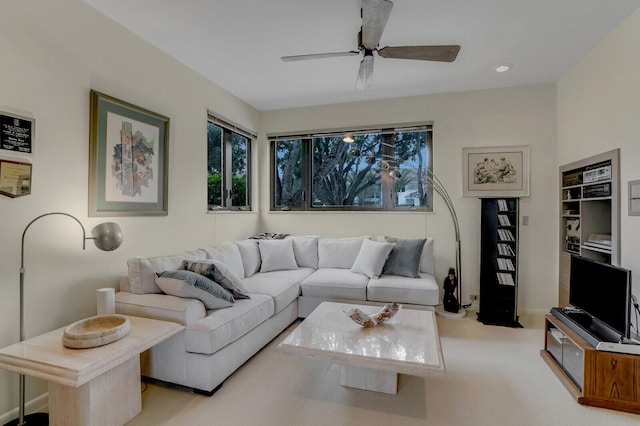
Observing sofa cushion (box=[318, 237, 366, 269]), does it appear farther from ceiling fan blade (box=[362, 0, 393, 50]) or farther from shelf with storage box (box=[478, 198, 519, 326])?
ceiling fan blade (box=[362, 0, 393, 50])

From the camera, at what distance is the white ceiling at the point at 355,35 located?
89.1 inches

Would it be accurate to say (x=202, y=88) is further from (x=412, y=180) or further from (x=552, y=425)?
(x=552, y=425)

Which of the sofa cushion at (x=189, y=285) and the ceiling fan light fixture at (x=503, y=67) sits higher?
the ceiling fan light fixture at (x=503, y=67)

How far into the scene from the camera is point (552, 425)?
180 centimetres

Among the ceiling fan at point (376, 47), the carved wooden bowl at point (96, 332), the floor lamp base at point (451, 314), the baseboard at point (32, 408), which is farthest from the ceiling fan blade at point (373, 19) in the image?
the baseboard at point (32, 408)

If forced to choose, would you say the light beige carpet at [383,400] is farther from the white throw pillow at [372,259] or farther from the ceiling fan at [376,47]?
the ceiling fan at [376,47]

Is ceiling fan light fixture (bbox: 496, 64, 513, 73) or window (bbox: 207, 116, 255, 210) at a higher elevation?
ceiling fan light fixture (bbox: 496, 64, 513, 73)

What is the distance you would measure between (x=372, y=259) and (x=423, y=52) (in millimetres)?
2110

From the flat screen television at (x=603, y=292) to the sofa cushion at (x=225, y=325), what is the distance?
2469 mm

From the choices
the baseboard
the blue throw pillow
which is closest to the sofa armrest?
the blue throw pillow

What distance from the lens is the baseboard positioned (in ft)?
5.90

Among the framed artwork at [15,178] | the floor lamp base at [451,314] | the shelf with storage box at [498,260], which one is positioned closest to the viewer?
the framed artwork at [15,178]

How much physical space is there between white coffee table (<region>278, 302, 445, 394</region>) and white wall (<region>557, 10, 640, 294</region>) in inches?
65.7

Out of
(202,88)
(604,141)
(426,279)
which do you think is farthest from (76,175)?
(604,141)
